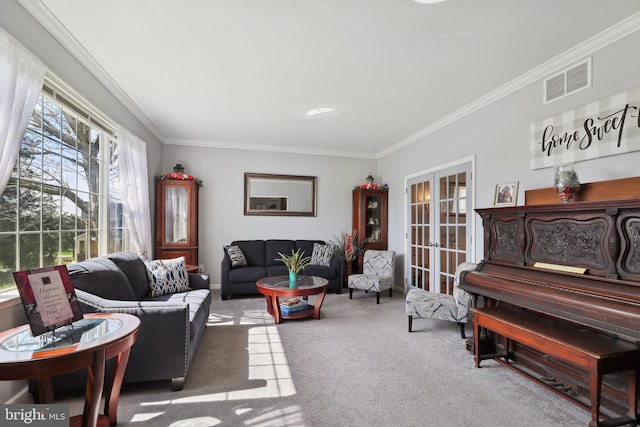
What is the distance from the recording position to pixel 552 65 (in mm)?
2727

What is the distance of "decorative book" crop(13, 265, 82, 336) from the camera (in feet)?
4.87

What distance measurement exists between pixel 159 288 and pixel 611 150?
411 centimetres

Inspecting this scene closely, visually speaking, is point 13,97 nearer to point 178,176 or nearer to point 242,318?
point 242,318

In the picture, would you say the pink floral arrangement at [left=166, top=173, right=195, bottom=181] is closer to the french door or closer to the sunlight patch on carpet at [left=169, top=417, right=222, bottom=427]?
the french door

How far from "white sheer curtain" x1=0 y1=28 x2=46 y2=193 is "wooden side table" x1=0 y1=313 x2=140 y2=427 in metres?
0.84

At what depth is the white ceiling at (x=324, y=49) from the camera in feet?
6.81

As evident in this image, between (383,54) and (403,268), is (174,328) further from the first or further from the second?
(403,268)

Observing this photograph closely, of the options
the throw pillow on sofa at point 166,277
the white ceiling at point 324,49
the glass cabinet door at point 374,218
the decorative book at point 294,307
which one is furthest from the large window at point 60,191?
the glass cabinet door at point 374,218

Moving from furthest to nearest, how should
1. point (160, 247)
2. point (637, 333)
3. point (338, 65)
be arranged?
point (160, 247)
point (338, 65)
point (637, 333)

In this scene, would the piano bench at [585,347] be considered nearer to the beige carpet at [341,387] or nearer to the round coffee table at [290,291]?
the beige carpet at [341,387]

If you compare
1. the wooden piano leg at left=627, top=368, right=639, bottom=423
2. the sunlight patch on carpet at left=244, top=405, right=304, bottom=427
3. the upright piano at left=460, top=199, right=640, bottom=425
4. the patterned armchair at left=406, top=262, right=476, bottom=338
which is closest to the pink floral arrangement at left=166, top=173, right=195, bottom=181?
the patterned armchair at left=406, top=262, right=476, bottom=338

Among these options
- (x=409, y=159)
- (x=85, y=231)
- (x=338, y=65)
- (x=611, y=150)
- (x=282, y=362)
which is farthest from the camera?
(x=409, y=159)

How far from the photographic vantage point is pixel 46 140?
239 centimetres

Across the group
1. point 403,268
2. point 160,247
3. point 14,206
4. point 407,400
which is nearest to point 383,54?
point 407,400
